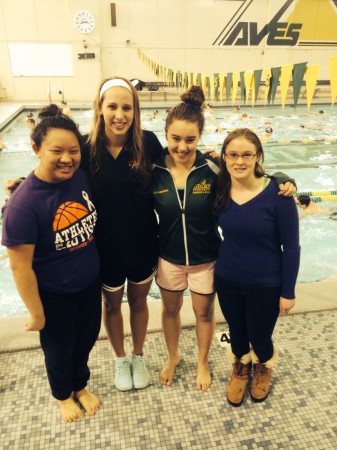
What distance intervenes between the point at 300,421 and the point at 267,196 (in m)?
1.18

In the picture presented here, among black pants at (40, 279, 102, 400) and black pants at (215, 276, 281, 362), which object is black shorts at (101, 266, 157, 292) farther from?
black pants at (215, 276, 281, 362)

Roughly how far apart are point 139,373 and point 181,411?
1.06 ft

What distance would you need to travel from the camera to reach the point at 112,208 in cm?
167

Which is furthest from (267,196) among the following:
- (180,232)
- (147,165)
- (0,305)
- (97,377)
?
(0,305)

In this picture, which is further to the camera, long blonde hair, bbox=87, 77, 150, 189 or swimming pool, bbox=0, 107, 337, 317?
swimming pool, bbox=0, 107, 337, 317

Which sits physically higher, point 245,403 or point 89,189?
point 89,189

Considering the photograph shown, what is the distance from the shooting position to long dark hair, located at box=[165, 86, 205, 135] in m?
1.64

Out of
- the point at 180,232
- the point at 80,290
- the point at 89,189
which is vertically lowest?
the point at 80,290

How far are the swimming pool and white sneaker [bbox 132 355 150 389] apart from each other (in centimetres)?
156

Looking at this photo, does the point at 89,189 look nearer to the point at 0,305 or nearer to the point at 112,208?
the point at 112,208

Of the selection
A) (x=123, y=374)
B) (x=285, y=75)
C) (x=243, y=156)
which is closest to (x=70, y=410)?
(x=123, y=374)

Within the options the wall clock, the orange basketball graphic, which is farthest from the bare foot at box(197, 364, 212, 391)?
the wall clock

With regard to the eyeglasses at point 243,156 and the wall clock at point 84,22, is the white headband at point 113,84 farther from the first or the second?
the wall clock at point 84,22

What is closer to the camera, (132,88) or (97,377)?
(132,88)
